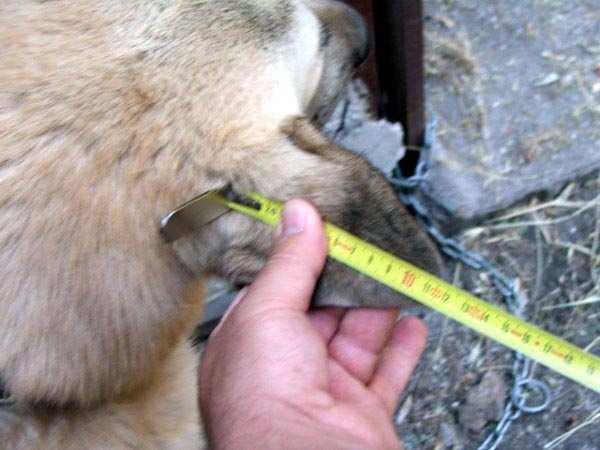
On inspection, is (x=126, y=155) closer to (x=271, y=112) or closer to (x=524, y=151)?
(x=271, y=112)

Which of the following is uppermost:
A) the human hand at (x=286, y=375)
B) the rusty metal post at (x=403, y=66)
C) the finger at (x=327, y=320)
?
the human hand at (x=286, y=375)

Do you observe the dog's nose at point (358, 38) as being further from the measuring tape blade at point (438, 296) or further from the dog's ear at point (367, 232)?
the measuring tape blade at point (438, 296)

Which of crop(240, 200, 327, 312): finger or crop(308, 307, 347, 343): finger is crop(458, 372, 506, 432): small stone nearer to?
crop(308, 307, 347, 343): finger

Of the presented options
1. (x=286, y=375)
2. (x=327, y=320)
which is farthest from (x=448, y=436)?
(x=286, y=375)

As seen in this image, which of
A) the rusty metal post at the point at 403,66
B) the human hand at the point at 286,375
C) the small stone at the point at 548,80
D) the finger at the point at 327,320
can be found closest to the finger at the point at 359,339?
the finger at the point at 327,320

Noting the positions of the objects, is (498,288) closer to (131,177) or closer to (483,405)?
(483,405)

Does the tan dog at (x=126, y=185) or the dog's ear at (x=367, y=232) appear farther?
the dog's ear at (x=367, y=232)
